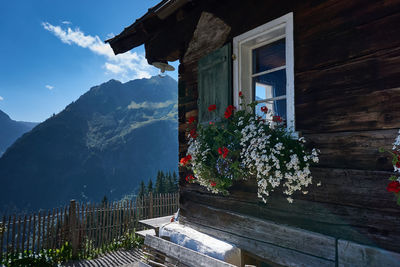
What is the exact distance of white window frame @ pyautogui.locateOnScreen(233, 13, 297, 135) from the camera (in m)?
2.68

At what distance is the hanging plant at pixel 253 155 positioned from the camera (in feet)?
7.77

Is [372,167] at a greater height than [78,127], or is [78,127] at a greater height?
[78,127]

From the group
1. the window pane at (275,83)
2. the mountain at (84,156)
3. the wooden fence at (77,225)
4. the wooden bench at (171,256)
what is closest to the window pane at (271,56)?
the window pane at (275,83)

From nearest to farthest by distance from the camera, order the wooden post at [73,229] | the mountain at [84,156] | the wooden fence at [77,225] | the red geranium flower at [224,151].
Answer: the red geranium flower at [224,151]
the wooden fence at [77,225]
the wooden post at [73,229]
the mountain at [84,156]

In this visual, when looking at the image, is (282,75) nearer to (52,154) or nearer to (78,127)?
(52,154)

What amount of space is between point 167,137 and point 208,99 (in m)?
175

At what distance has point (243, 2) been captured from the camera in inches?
132

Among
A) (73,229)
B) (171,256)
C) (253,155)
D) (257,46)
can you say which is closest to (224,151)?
(253,155)

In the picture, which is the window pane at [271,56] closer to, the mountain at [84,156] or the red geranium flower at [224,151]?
the red geranium flower at [224,151]

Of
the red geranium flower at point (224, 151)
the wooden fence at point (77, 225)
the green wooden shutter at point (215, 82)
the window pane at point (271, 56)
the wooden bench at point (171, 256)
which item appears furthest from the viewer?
the wooden fence at point (77, 225)

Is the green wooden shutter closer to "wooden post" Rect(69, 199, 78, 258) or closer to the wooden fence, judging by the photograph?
the wooden fence

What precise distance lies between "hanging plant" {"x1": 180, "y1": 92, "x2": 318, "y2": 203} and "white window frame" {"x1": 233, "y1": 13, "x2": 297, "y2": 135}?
0.68 ft

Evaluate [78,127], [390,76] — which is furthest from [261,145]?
[78,127]

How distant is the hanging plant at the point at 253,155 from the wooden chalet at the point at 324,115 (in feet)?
0.62
